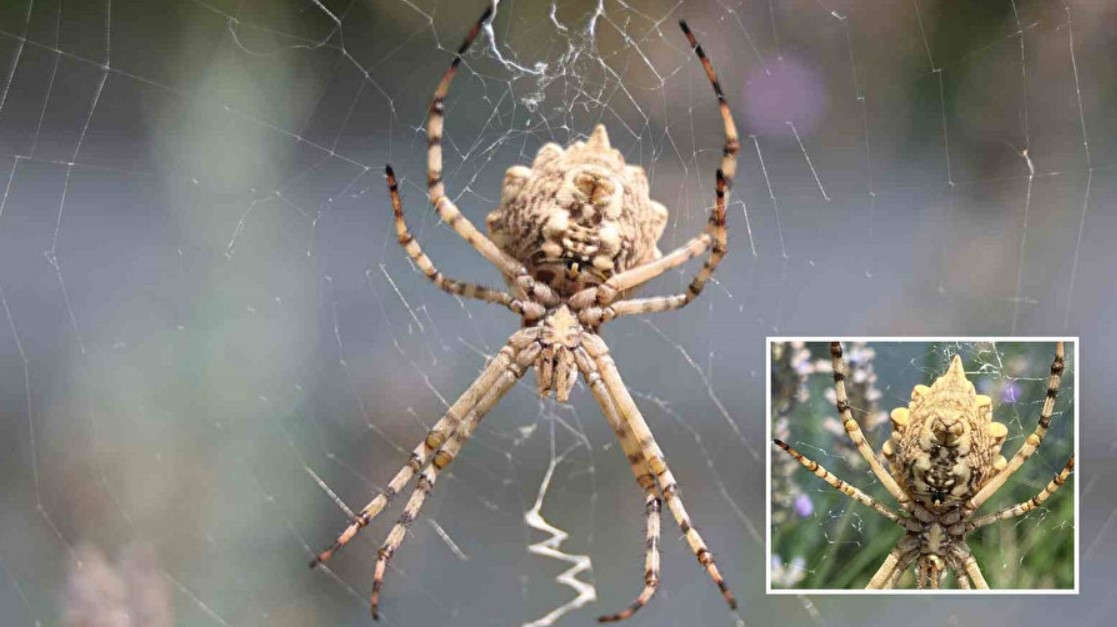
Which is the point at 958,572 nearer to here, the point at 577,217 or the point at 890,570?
the point at 890,570

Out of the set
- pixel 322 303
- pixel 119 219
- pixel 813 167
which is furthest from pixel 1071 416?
pixel 119 219

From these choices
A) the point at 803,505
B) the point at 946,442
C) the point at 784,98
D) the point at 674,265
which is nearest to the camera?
the point at 674,265

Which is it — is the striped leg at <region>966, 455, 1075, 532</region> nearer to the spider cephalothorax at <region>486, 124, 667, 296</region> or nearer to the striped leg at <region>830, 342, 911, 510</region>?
the striped leg at <region>830, 342, 911, 510</region>

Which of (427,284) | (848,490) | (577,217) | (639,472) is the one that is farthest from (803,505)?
(427,284)

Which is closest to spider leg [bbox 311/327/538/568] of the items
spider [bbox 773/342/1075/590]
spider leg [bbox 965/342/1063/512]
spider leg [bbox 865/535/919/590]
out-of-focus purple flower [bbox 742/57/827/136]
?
spider [bbox 773/342/1075/590]

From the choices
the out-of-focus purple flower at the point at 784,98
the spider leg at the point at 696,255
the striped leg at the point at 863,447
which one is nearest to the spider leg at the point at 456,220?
the spider leg at the point at 696,255

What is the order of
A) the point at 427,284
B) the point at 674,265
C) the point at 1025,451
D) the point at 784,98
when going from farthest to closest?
the point at 784,98, the point at 427,284, the point at 1025,451, the point at 674,265

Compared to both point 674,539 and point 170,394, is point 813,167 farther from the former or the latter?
point 170,394
